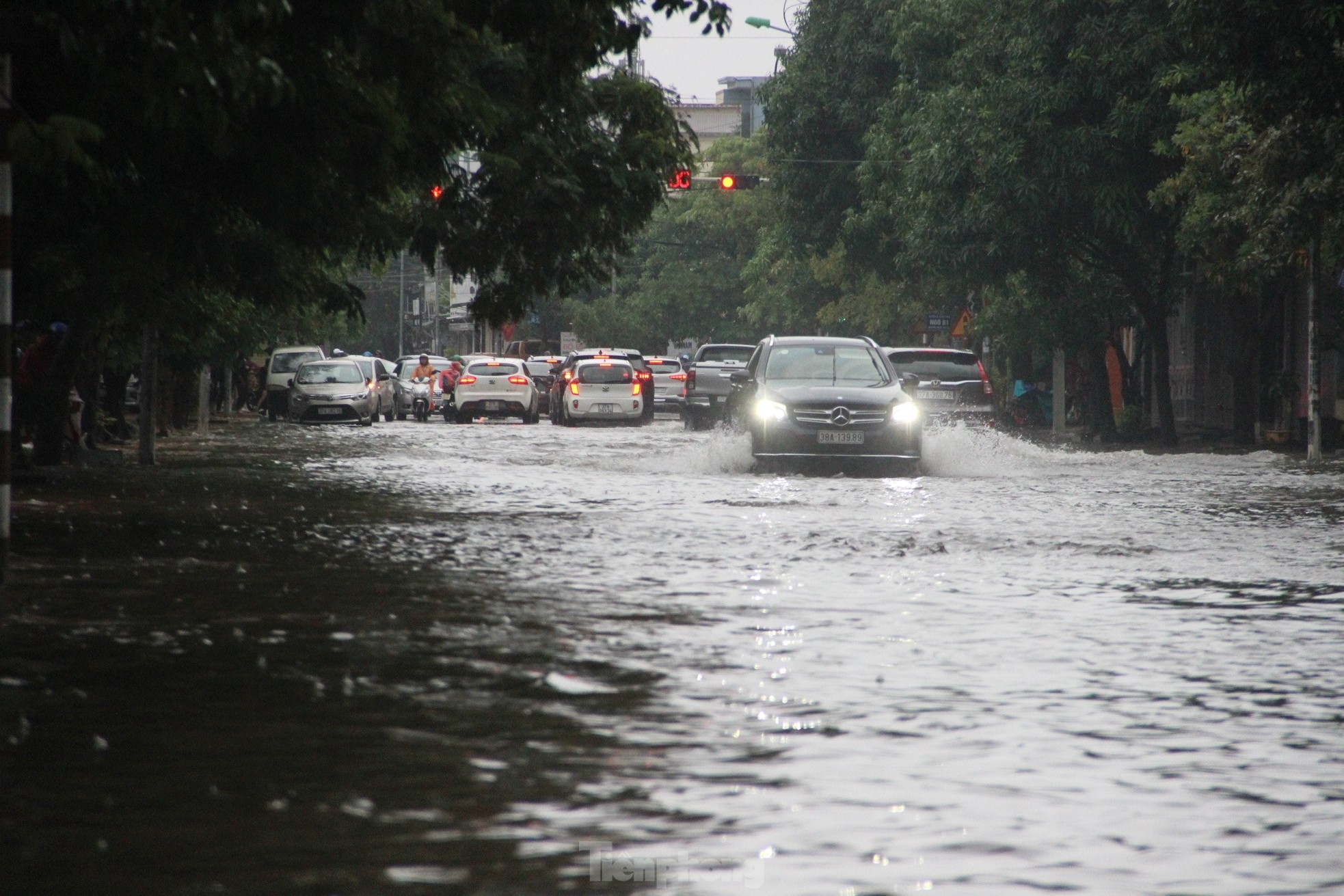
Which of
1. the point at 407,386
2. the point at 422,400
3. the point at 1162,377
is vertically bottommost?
the point at 422,400

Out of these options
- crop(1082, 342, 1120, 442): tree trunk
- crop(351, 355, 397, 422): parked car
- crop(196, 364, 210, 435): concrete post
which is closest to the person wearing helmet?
crop(351, 355, 397, 422): parked car

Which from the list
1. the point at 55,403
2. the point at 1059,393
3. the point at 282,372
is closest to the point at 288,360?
the point at 282,372

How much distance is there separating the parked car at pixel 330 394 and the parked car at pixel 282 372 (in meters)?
0.72

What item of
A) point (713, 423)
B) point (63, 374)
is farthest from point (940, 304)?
point (63, 374)

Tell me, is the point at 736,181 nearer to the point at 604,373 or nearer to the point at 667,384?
the point at 604,373

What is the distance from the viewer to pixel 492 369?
54.1m

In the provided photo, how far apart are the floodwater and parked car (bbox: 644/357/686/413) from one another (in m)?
43.2

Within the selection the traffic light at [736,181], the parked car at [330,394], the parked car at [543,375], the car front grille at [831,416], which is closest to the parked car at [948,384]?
the car front grille at [831,416]

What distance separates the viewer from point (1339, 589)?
12.5 m

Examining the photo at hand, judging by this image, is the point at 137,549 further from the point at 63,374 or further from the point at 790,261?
the point at 790,261

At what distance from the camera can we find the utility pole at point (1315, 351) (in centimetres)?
3155

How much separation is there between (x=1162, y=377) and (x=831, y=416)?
1669 centimetres

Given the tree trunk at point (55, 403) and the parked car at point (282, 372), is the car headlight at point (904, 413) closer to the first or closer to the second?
the tree trunk at point (55, 403)

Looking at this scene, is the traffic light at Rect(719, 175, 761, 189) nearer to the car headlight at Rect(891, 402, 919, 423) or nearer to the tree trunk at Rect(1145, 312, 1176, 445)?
the tree trunk at Rect(1145, 312, 1176, 445)
